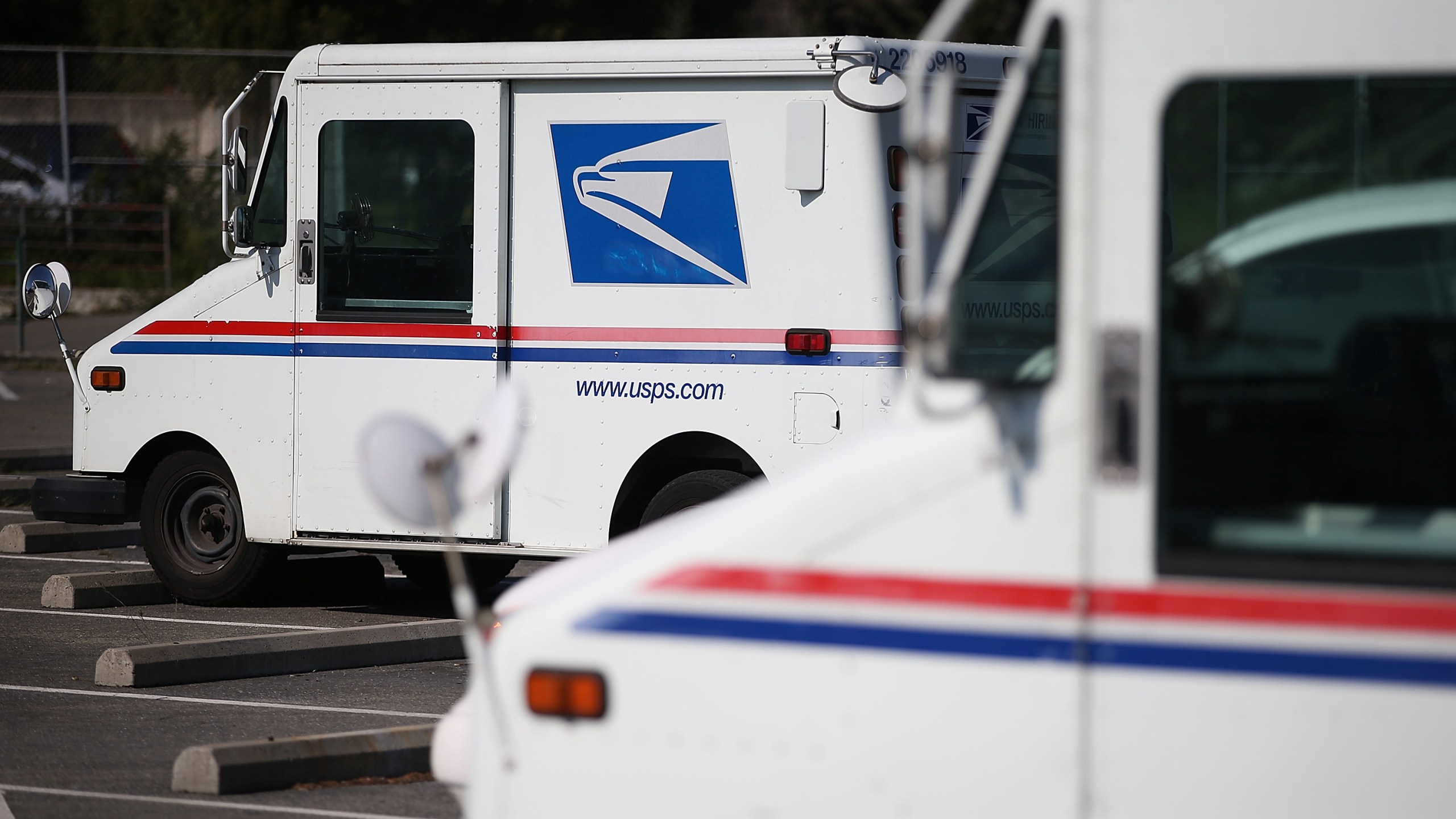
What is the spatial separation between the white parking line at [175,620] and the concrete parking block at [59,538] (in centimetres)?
170

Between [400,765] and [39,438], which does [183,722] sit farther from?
[39,438]

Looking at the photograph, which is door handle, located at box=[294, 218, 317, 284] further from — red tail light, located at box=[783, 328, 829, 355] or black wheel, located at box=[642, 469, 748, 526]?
red tail light, located at box=[783, 328, 829, 355]

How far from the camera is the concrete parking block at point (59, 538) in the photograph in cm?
1040

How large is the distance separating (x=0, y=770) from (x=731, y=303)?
11.2 feet

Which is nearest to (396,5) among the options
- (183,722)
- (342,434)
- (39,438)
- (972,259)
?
(39,438)

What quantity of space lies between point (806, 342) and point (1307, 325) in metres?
4.34

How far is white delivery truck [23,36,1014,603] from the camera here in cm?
706

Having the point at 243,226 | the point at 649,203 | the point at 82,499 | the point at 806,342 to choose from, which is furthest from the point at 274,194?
the point at 806,342

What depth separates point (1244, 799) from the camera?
2572 millimetres

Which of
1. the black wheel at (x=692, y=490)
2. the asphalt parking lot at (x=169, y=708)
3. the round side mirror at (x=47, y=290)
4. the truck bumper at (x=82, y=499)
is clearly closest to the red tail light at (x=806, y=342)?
the black wheel at (x=692, y=490)

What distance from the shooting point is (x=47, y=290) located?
8602 millimetres

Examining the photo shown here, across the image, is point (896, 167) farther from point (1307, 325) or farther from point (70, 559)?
point (70, 559)

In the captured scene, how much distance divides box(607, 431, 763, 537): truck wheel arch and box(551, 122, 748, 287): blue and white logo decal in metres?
0.72

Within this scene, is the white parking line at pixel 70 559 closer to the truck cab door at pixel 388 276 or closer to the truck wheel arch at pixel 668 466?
the truck cab door at pixel 388 276
